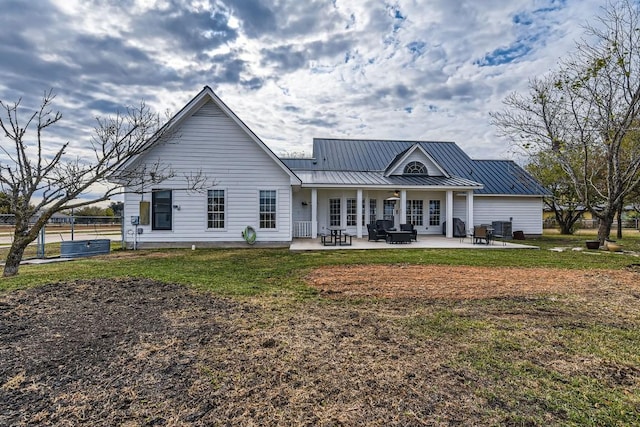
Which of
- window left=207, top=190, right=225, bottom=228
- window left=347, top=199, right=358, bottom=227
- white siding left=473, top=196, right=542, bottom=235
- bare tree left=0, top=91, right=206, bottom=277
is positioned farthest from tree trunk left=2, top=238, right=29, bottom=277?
white siding left=473, top=196, right=542, bottom=235

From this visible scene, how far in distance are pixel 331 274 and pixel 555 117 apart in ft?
44.7

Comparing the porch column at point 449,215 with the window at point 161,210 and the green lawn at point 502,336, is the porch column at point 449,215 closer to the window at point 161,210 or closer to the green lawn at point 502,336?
the green lawn at point 502,336

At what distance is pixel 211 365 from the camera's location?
316 cm

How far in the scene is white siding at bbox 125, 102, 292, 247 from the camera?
45.1 feet

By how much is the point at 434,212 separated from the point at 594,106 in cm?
856

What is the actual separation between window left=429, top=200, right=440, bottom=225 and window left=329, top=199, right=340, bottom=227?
552 centimetres

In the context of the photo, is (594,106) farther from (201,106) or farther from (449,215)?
(201,106)

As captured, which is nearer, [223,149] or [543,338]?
[543,338]

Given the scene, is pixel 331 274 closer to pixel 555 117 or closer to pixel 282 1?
pixel 282 1

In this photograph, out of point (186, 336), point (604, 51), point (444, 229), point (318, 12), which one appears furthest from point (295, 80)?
point (186, 336)

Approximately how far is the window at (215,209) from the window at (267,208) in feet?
5.44

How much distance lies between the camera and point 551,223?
31547 millimetres

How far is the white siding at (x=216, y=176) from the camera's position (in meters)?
13.7

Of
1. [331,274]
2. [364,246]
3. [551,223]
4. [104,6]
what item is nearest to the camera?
[331,274]
